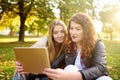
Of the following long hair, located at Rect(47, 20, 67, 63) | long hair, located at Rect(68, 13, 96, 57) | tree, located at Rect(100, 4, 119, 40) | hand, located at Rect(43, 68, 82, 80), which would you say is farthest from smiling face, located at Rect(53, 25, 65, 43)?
tree, located at Rect(100, 4, 119, 40)

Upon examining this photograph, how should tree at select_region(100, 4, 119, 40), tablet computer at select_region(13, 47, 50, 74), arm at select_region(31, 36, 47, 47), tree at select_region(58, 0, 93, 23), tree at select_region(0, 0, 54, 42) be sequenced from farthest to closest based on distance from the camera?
1. tree at select_region(100, 4, 119, 40)
2. tree at select_region(0, 0, 54, 42)
3. tree at select_region(58, 0, 93, 23)
4. arm at select_region(31, 36, 47, 47)
5. tablet computer at select_region(13, 47, 50, 74)

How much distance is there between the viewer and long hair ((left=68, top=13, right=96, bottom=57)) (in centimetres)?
382

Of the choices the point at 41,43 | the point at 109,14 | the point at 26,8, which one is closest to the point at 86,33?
the point at 41,43

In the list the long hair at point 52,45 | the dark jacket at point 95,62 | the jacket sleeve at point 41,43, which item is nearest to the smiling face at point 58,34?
the long hair at point 52,45

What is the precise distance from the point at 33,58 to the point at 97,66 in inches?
32.3

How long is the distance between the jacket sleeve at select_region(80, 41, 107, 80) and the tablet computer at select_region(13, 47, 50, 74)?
0.55m

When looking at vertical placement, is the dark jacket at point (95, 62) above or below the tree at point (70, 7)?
below

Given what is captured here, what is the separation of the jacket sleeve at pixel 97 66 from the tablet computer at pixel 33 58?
1.80ft

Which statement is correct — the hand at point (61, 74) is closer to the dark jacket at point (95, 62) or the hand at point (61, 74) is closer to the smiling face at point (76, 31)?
the dark jacket at point (95, 62)

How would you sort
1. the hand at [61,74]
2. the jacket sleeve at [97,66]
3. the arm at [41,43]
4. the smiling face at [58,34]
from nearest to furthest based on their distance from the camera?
the hand at [61,74] → the jacket sleeve at [97,66] → the smiling face at [58,34] → the arm at [41,43]

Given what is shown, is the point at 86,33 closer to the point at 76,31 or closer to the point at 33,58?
the point at 76,31

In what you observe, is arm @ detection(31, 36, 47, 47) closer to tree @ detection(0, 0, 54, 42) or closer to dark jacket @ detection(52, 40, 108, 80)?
dark jacket @ detection(52, 40, 108, 80)

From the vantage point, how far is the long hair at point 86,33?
3822mm

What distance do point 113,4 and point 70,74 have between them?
4343cm
